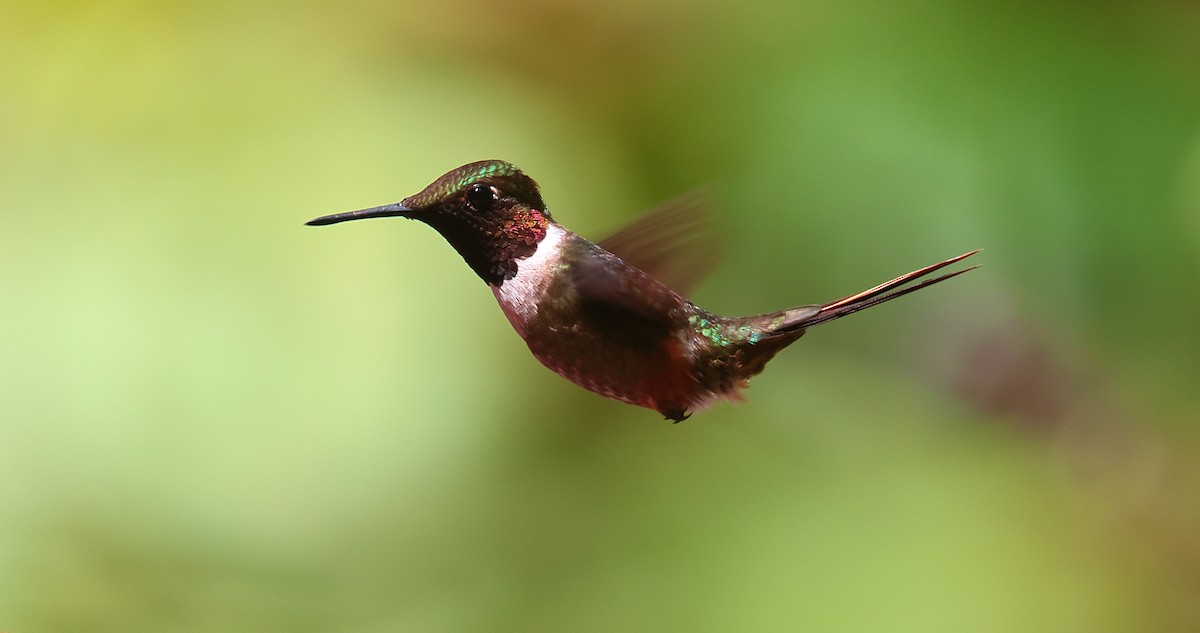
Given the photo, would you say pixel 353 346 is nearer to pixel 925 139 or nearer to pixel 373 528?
pixel 373 528

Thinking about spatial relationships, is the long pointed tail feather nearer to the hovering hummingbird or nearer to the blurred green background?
the hovering hummingbird

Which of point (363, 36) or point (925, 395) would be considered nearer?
point (925, 395)

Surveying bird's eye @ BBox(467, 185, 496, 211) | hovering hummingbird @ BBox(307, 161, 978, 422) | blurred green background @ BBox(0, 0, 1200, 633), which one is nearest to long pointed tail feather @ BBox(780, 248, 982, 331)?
hovering hummingbird @ BBox(307, 161, 978, 422)

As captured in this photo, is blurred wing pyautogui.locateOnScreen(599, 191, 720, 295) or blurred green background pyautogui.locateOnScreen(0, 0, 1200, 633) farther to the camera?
blurred green background pyautogui.locateOnScreen(0, 0, 1200, 633)

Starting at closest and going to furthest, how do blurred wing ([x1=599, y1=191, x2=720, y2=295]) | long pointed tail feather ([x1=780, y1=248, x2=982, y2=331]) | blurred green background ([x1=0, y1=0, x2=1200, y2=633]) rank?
long pointed tail feather ([x1=780, y1=248, x2=982, y2=331])
blurred wing ([x1=599, y1=191, x2=720, y2=295])
blurred green background ([x1=0, y1=0, x2=1200, y2=633])

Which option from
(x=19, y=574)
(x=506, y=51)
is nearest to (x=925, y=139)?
(x=506, y=51)

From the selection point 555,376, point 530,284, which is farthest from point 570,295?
point 555,376

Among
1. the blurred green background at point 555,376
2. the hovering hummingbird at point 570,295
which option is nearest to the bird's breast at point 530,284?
the hovering hummingbird at point 570,295
